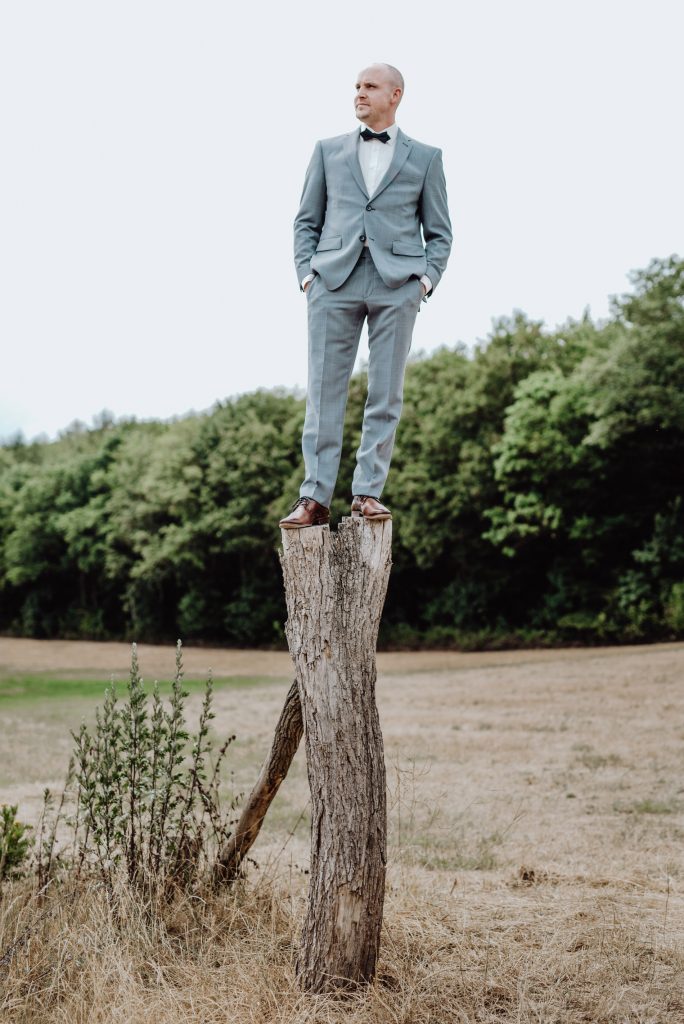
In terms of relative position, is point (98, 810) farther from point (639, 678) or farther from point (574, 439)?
point (574, 439)

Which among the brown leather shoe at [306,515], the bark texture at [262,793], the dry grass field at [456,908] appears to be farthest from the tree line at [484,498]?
the brown leather shoe at [306,515]

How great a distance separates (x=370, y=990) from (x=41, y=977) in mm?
1507

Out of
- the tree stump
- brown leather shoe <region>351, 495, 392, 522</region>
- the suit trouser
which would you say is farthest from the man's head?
the tree stump

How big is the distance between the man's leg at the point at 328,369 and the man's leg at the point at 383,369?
0.34 ft

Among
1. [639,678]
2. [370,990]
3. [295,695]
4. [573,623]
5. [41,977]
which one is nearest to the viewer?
[370,990]

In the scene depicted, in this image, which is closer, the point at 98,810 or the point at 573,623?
the point at 98,810

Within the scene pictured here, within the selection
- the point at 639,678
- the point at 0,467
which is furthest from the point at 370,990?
the point at 0,467

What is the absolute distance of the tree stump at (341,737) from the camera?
13.5ft

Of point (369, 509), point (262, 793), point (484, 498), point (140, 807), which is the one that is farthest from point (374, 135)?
point (484, 498)

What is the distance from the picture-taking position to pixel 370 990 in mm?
4035

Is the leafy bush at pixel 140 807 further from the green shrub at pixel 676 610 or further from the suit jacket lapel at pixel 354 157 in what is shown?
the green shrub at pixel 676 610

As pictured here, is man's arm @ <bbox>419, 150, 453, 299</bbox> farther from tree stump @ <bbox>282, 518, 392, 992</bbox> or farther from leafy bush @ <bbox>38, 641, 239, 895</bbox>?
leafy bush @ <bbox>38, 641, 239, 895</bbox>

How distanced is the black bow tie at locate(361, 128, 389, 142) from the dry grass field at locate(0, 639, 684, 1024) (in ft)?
10.3

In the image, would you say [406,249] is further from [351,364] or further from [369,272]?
[351,364]
